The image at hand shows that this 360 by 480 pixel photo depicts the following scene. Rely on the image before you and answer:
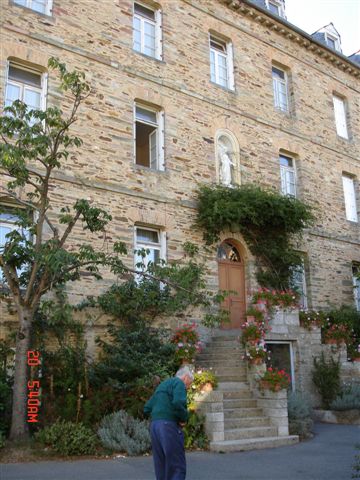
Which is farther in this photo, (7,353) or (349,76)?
(349,76)

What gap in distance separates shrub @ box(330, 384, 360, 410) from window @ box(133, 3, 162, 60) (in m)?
9.56

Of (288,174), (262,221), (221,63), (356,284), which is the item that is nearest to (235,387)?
(262,221)

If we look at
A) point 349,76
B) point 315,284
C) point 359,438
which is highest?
point 349,76

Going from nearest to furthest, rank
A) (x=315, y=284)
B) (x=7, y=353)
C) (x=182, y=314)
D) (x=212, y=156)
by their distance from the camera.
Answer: (x=7, y=353) → (x=182, y=314) → (x=212, y=156) → (x=315, y=284)

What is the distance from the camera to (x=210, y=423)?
8344mm

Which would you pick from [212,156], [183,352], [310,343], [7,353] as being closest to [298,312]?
[310,343]

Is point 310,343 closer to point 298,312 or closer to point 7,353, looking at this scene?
point 298,312

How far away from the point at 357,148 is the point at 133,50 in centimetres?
954

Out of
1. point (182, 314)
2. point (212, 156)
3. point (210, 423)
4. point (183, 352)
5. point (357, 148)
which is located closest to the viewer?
point (210, 423)

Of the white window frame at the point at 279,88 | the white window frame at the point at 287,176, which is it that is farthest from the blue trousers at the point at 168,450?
the white window frame at the point at 279,88

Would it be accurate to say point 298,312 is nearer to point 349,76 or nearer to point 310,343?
point 310,343

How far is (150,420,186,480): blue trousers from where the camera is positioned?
15.9 feet

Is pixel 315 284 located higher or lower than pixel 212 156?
lower

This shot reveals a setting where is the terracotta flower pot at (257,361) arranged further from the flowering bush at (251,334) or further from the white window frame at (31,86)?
the white window frame at (31,86)
